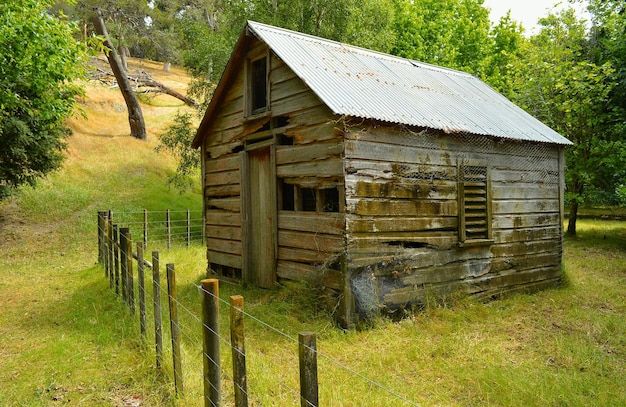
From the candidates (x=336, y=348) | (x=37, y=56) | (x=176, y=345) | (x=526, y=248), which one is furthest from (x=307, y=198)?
(x=37, y=56)

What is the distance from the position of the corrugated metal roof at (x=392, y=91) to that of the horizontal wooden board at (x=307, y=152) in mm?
653

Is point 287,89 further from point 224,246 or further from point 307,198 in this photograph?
point 224,246

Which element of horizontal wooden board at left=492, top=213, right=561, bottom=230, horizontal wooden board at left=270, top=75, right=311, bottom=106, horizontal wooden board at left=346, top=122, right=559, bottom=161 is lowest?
horizontal wooden board at left=492, top=213, right=561, bottom=230

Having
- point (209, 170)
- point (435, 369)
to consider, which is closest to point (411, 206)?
point (435, 369)

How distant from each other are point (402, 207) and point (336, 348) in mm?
2702

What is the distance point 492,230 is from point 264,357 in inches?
218

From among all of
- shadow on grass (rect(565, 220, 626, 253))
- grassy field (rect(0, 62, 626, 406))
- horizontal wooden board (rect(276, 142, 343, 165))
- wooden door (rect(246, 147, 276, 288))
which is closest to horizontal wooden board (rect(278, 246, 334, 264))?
wooden door (rect(246, 147, 276, 288))

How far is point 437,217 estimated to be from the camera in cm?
840

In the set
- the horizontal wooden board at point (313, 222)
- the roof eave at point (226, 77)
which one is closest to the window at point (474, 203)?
the horizontal wooden board at point (313, 222)

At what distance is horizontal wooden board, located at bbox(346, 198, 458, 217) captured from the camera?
7290mm

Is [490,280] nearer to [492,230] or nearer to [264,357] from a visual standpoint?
[492,230]

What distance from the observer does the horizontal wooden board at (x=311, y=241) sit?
287 inches

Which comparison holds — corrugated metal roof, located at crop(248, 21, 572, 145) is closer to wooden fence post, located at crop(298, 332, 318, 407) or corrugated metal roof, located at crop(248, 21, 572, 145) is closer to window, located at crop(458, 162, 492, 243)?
window, located at crop(458, 162, 492, 243)

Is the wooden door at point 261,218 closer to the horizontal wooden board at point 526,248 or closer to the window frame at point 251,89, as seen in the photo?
the window frame at point 251,89
